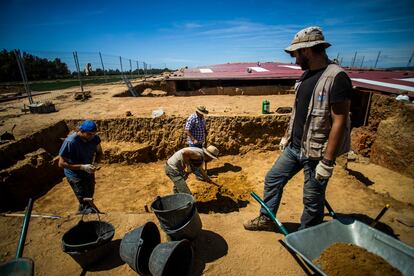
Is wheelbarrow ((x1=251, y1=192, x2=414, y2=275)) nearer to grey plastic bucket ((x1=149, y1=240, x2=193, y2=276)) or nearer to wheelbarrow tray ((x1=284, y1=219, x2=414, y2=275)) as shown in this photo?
wheelbarrow tray ((x1=284, y1=219, x2=414, y2=275))

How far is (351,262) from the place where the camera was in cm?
204

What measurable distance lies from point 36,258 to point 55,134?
20.5ft

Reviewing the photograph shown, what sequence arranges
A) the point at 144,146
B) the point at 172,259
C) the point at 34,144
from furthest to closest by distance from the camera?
the point at 144,146
the point at 34,144
the point at 172,259

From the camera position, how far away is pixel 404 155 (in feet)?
19.9

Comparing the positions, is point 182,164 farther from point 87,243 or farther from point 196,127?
point 87,243

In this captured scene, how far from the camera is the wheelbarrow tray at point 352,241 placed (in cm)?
196

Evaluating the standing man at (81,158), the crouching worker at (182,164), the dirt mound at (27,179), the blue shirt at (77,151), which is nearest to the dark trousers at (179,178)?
the crouching worker at (182,164)

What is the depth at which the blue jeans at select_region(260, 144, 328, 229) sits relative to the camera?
249 centimetres

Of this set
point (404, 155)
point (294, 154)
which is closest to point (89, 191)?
point (294, 154)

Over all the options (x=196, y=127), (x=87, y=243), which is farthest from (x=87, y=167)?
(x=196, y=127)

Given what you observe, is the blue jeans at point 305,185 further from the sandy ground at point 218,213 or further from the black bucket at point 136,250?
the black bucket at point 136,250

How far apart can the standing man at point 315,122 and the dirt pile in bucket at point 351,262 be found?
1.56 feet

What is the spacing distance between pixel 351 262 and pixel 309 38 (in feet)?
7.47

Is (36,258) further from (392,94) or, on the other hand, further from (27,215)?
(392,94)
